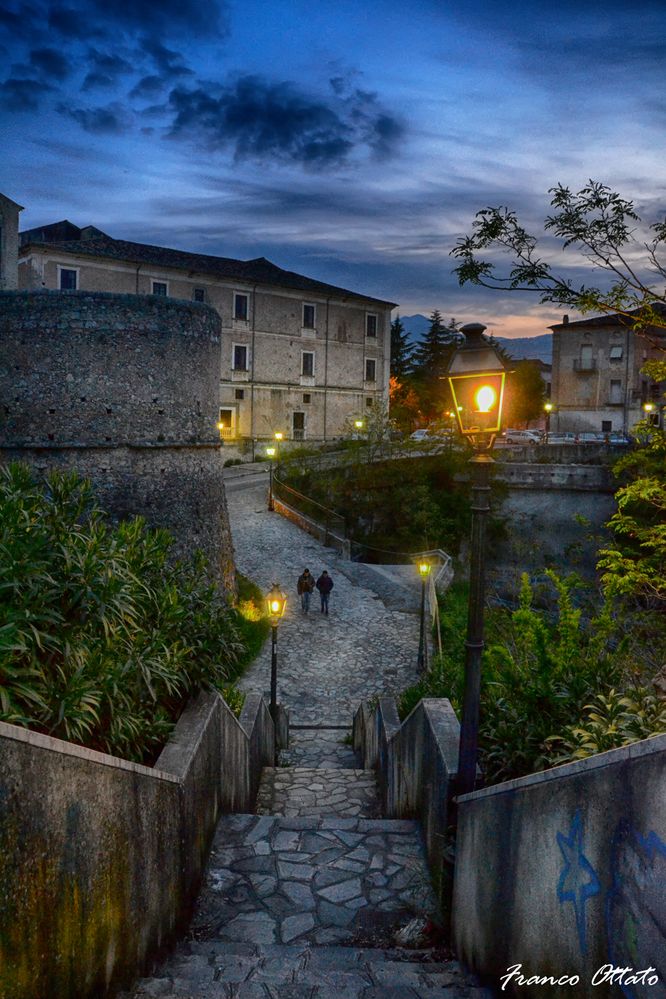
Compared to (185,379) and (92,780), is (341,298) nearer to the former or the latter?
(185,379)

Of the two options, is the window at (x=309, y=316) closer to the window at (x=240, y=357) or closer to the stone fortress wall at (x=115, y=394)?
the window at (x=240, y=357)

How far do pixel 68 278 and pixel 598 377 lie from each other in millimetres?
36317

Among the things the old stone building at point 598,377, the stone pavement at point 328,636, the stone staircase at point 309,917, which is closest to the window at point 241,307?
the stone pavement at point 328,636

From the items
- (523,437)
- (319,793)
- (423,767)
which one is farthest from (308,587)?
(523,437)

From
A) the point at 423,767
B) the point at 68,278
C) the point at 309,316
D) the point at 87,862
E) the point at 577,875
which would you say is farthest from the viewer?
the point at 309,316

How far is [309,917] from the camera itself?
173 inches

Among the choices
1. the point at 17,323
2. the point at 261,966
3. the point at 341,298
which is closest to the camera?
the point at 261,966

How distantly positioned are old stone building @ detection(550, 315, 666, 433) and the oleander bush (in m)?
45.8

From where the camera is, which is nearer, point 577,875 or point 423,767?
point 577,875

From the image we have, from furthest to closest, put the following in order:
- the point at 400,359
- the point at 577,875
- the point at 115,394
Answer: the point at 400,359 → the point at 115,394 → the point at 577,875

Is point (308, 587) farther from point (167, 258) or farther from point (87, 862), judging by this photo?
point (167, 258)

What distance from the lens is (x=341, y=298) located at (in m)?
40.2

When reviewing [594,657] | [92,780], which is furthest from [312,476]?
[92,780]

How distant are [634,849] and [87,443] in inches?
487
